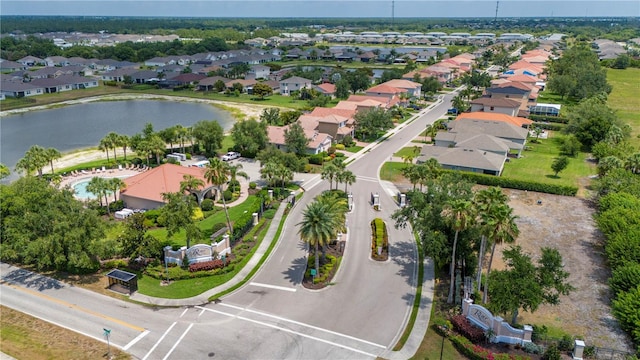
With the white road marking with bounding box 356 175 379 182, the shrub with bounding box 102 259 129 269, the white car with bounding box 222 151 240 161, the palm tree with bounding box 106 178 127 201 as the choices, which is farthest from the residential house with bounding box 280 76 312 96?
the shrub with bounding box 102 259 129 269

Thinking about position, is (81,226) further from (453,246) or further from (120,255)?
(453,246)

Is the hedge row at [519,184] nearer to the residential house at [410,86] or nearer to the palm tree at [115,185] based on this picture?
the palm tree at [115,185]

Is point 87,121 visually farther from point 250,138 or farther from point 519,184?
point 519,184

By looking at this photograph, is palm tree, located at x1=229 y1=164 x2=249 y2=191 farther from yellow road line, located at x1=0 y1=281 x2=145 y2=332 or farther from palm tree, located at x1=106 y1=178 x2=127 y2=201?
yellow road line, located at x1=0 y1=281 x2=145 y2=332

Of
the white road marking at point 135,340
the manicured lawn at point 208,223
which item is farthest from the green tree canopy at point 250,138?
the white road marking at point 135,340

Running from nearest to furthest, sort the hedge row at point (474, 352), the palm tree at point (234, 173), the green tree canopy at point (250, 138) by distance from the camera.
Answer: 1. the hedge row at point (474, 352)
2. the palm tree at point (234, 173)
3. the green tree canopy at point (250, 138)

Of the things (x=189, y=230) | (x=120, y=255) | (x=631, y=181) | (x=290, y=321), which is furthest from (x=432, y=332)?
(x=631, y=181)
